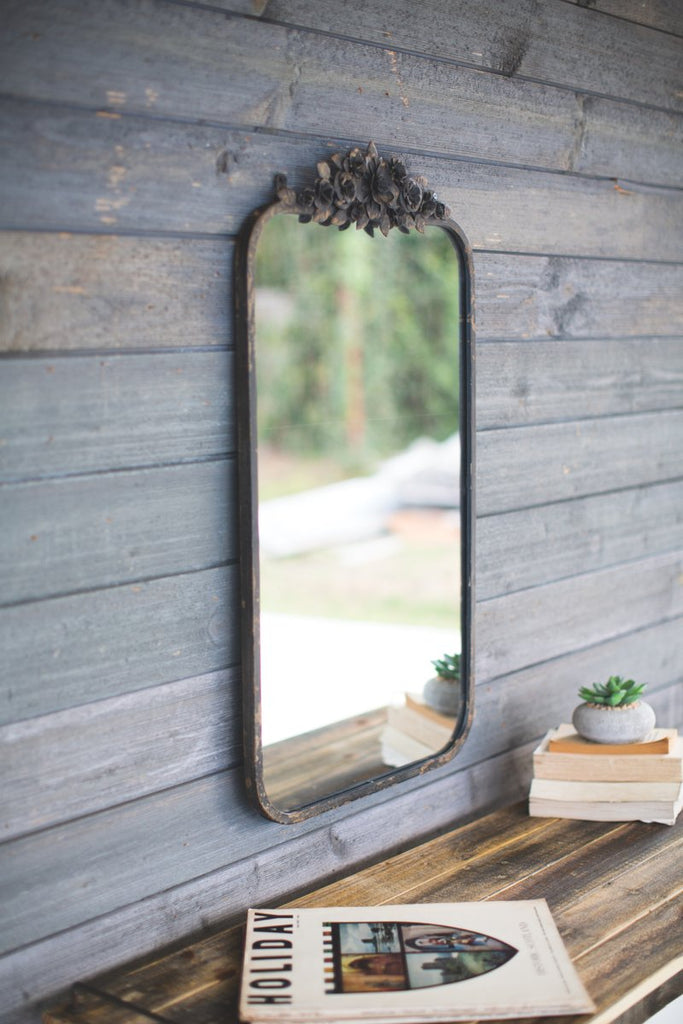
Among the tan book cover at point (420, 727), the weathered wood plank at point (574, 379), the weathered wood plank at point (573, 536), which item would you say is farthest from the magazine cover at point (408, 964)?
the weathered wood plank at point (574, 379)

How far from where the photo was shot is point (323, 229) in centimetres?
130

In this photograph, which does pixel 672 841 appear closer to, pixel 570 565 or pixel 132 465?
pixel 570 565

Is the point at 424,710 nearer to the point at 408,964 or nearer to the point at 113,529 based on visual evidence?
the point at 408,964

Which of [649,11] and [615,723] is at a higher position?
[649,11]

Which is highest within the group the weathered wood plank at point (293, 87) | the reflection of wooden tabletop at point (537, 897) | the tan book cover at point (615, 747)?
the weathered wood plank at point (293, 87)

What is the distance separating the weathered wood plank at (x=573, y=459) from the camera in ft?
5.25

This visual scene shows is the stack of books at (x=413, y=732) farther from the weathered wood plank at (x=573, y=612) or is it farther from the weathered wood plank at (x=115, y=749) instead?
the weathered wood plank at (x=115, y=749)

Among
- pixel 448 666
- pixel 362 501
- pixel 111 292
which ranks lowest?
pixel 448 666

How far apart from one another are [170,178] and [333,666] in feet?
2.10

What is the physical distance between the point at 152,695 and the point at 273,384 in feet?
1.30

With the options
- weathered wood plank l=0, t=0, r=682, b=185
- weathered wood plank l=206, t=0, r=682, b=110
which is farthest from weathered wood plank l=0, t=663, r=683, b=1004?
weathered wood plank l=206, t=0, r=682, b=110

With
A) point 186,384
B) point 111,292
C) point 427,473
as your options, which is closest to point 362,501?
point 427,473

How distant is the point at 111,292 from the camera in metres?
1.13

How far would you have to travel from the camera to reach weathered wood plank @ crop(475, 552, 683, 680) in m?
1.64
